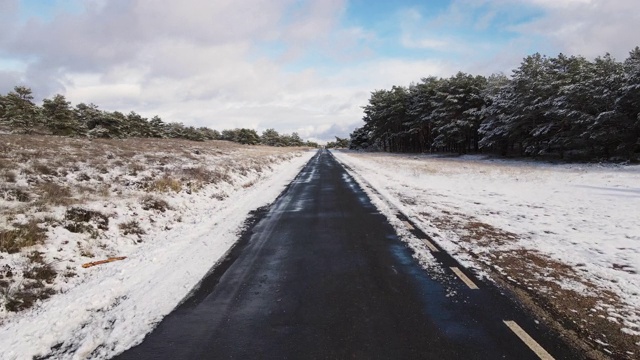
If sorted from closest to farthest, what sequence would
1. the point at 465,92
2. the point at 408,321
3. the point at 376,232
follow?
the point at 408,321
the point at 376,232
the point at 465,92

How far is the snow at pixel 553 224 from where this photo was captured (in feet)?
17.6

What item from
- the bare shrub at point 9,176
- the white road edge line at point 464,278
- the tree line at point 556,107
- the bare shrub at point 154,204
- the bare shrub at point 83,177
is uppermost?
the tree line at point 556,107

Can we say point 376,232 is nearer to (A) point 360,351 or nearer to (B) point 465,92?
(A) point 360,351

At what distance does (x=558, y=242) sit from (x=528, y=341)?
15.6 ft

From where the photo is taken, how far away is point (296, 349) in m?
3.57

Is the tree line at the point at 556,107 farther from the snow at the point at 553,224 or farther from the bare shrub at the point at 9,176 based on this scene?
the bare shrub at the point at 9,176

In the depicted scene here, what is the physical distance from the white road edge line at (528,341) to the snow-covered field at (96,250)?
410cm

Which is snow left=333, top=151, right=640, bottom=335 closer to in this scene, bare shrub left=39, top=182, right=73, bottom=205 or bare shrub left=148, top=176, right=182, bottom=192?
bare shrub left=148, top=176, right=182, bottom=192

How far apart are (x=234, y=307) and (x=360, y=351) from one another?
1.85 m

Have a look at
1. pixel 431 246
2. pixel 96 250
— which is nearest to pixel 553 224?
pixel 431 246

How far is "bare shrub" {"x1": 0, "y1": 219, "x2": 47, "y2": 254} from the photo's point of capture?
5.95m

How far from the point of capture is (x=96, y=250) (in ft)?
22.7

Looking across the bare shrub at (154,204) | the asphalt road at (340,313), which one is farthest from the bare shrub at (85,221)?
the asphalt road at (340,313)

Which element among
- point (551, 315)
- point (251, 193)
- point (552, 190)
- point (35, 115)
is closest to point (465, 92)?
point (552, 190)
